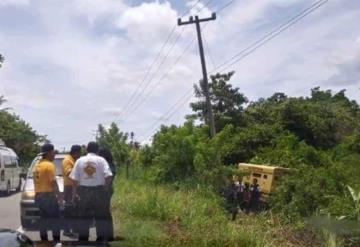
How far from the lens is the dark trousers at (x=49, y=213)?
382 inches

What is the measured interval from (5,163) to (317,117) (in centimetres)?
1992

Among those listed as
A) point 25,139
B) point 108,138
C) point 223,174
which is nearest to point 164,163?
point 223,174

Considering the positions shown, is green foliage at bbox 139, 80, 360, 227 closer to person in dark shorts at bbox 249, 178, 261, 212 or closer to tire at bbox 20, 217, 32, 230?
person in dark shorts at bbox 249, 178, 261, 212

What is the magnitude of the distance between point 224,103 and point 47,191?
2511 cm

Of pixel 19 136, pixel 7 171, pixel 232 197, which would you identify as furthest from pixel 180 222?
pixel 19 136

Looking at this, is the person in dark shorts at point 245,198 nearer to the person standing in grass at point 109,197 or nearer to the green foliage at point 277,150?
the green foliage at point 277,150

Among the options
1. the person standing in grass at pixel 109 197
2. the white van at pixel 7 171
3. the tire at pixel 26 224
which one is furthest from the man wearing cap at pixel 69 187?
the white van at pixel 7 171

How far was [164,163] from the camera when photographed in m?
21.9

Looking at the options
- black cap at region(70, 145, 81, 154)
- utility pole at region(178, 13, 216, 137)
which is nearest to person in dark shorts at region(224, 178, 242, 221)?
black cap at region(70, 145, 81, 154)

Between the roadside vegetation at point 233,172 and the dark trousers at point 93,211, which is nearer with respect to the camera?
the dark trousers at point 93,211

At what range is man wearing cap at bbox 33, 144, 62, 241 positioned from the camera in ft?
31.7

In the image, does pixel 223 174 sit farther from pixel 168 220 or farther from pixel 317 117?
pixel 317 117

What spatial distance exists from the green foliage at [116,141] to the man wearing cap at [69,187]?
97.4 ft

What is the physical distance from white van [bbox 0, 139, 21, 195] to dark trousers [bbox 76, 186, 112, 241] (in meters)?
14.6
